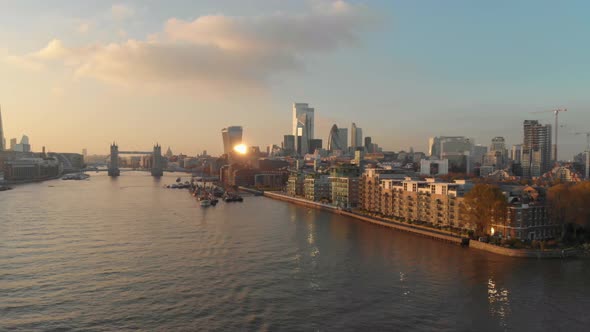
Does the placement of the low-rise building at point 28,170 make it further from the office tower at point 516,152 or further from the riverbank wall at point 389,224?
the office tower at point 516,152

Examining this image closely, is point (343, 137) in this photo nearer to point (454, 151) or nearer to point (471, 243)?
point (454, 151)

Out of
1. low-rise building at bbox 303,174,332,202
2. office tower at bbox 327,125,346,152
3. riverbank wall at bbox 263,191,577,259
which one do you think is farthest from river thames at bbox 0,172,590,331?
office tower at bbox 327,125,346,152

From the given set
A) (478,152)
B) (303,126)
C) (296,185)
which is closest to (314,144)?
(303,126)

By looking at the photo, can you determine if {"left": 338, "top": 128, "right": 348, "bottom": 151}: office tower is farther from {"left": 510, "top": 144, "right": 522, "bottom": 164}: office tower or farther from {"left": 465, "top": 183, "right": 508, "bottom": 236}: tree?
{"left": 465, "top": 183, "right": 508, "bottom": 236}: tree

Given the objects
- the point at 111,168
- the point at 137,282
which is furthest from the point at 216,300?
the point at 111,168

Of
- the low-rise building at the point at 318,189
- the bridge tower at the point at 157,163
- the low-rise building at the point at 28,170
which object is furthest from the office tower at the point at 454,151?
the low-rise building at the point at 28,170

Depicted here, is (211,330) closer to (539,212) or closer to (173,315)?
(173,315)
